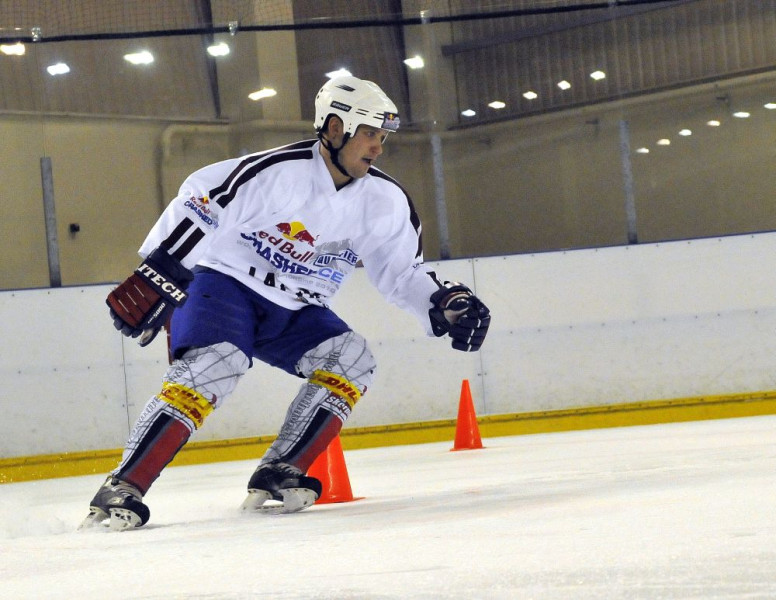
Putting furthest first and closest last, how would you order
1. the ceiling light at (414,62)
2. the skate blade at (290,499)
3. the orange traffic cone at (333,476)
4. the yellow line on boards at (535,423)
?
the ceiling light at (414,62) < the yellow line on boards at (535,423) < the orange traffic cone at (333,476) < the skate blade at (290,499)

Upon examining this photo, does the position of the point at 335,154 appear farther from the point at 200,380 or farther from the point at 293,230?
the point at 200,380

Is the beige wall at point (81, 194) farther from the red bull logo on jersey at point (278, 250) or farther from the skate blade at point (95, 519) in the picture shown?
the skate blade at point (95, 519)

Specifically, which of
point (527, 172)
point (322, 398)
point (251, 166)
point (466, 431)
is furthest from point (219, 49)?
point (322, 398)

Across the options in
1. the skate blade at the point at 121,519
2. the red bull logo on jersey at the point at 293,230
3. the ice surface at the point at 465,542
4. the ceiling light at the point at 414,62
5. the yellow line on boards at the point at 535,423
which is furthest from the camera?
the ceiling light at the point at 414,62

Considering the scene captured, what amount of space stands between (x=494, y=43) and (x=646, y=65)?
3.33 feet

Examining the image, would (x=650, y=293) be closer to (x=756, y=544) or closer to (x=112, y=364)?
(x=112, y=364)

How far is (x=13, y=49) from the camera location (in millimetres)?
6758

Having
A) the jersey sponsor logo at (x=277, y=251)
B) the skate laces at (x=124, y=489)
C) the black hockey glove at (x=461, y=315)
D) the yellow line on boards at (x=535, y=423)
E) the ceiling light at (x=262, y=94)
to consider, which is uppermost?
the ceiling light at (x=262, y=94)

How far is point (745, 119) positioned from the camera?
7055 mm

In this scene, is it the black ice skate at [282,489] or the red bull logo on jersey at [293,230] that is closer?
the black ice skate at [282,489]

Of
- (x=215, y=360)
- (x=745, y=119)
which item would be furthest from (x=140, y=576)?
(x=745, y=119)

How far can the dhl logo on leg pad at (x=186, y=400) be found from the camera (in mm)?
2926

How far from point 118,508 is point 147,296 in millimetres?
537

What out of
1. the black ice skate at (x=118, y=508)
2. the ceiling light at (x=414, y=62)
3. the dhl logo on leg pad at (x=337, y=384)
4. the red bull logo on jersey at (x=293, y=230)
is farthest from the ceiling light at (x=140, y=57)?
the black ice skate at (x=118, y=508)
